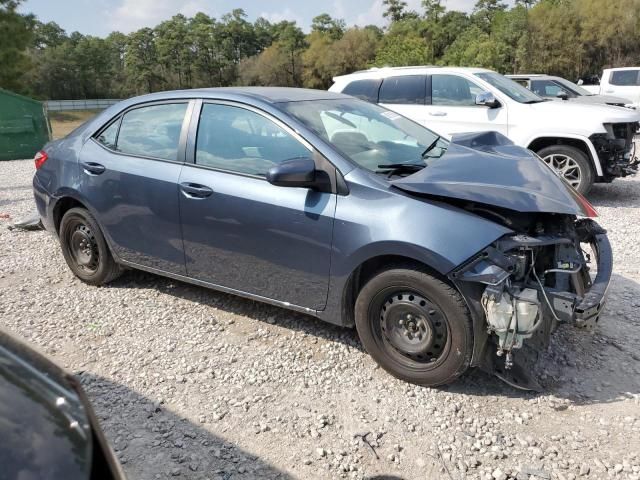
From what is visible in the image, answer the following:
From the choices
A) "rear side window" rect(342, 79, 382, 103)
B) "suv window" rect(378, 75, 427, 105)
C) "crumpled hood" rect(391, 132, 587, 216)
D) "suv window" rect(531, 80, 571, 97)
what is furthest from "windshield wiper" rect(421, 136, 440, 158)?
"suv window" rect(531, 80, 571, 97)

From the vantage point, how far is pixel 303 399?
3051 mm

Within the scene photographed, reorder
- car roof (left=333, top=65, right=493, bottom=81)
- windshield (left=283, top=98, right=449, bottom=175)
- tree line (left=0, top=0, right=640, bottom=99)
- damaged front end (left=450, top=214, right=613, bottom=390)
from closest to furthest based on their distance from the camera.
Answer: damaged front end (left=450, top=214, right=613, bottom=390) < windshield (left=283, top=98, right=449, bottom=175) < car roof (left=333, top=65, right=493, bottom=81) < tree line (left=0, top=0, right=640, bottom=99)

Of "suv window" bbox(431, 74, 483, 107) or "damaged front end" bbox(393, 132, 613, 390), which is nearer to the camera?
"damaged front end" bbox(393, 132, 613, 390)

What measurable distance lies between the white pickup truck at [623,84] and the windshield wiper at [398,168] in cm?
1623

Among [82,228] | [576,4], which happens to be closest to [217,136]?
[82,228]

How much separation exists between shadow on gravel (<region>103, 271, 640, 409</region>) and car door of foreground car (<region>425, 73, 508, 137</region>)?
391 cm

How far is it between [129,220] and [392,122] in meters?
2.19

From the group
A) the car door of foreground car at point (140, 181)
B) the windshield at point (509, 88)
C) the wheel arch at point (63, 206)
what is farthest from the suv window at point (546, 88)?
the wheel arch at point (63, 206)

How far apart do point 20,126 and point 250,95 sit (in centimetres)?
1273

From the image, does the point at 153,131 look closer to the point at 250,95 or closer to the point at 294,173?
the point at 250,95

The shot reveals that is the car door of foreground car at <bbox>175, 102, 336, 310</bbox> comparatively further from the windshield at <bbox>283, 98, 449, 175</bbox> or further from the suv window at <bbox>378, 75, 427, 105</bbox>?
the suv window at <bbox>378, 75, 427, 105</bbox>

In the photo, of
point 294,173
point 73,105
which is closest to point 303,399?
point 294,173

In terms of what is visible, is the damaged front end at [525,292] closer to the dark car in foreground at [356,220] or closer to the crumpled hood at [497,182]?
the dark car in foreground at [356,220]

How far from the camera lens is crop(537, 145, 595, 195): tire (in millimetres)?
7121
